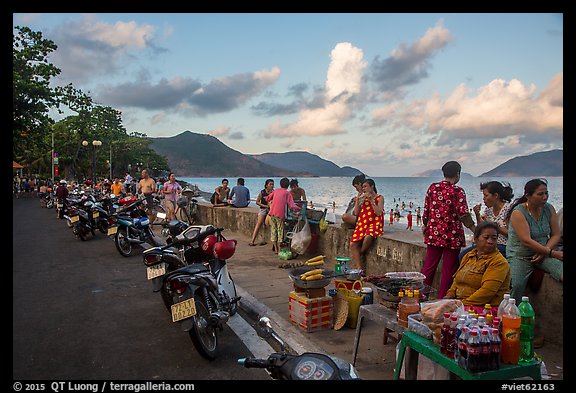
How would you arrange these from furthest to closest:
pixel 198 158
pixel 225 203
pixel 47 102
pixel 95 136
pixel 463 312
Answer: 1. pixel 198 158
2. pixel 95 136
3. pixel 47 102
4. pixel 225 203
5. pixel 463 312

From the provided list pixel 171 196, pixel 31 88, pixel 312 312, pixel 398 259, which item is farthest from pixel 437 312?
pixel 31 88

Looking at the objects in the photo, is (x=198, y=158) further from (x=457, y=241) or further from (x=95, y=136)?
(x=457, y=241)

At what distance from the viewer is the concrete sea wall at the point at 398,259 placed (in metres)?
4.48

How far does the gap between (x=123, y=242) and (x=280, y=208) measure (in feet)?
12.2

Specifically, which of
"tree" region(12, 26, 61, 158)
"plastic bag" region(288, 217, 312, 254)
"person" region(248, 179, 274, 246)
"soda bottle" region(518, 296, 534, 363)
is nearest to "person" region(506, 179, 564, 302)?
"soda bottle" region(518, 296, 534, 363)

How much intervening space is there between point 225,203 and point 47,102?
18.9m

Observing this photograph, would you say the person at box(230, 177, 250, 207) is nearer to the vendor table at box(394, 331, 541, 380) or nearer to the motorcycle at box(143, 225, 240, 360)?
the motorcycle at box(143, 225, 240, 360)

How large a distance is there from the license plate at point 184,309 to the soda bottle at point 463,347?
2325 mm

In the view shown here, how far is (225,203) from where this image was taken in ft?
49.9

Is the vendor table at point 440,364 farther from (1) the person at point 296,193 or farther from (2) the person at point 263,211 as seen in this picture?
(2) the person at point 263,211
